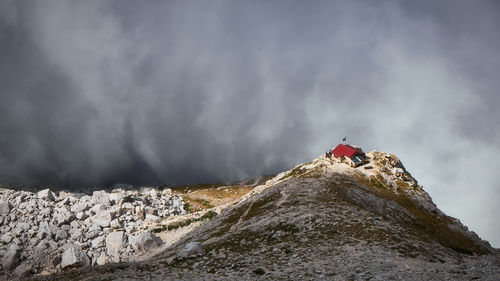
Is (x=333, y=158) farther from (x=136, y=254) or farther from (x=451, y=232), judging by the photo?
(x=136, y=254)

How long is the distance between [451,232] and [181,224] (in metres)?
75.0

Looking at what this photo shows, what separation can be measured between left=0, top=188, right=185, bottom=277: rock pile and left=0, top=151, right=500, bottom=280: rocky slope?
886 inches

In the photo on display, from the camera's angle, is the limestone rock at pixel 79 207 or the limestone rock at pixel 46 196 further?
the limestone rock at pixel 46 196

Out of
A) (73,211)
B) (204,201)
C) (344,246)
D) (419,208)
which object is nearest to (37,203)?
(73,211)

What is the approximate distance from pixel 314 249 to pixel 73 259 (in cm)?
5820

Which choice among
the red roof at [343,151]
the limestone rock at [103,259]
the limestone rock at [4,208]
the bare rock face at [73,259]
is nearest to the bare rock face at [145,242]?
the limestone rock at [103,259]

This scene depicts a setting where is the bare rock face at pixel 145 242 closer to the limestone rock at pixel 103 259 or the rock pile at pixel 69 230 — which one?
the rock pile at pixel 69 230

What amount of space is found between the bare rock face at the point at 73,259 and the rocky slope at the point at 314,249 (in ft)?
79.3

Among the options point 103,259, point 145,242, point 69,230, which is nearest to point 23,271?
point 69,230

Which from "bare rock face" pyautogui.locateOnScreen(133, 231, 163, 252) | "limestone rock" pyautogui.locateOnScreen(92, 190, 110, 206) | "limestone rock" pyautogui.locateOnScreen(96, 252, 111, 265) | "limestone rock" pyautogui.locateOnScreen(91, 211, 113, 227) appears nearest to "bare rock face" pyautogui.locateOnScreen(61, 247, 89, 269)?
"limestone rock" pyautogui.locateOnScreen(96, 252, 111, 265)

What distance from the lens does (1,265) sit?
→ 67500 millimetres

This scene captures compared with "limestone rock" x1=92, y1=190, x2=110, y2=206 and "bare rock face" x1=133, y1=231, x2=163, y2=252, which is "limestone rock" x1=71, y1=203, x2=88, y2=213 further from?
"bare rock face" x1=133, y1=231, x2=163, y2=252

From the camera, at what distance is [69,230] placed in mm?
81750

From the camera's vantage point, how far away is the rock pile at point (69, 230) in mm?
68375
